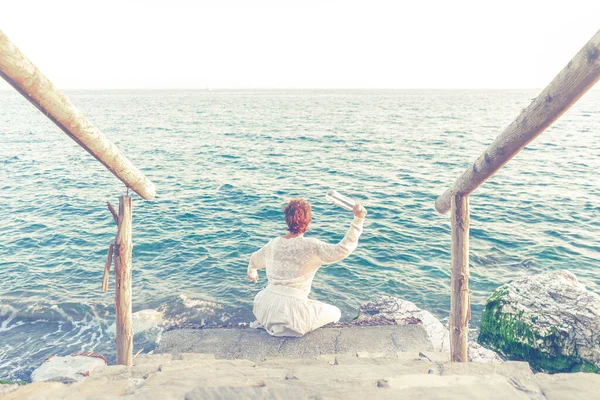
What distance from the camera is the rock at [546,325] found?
6695 mm

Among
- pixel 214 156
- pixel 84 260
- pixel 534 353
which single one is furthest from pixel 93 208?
pixel 534 353

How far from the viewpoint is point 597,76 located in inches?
110

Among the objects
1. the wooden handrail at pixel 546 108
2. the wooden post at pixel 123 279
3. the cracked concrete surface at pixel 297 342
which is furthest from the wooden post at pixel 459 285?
the wooden post at pixel 123 279

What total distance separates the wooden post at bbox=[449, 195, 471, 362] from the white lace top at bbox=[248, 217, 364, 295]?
111 cm

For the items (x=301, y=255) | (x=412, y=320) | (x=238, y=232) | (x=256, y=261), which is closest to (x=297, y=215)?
(x=301, y=255)

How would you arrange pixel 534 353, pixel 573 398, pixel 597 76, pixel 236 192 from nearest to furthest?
pixel 573 398 → pixel 597 76 → pixel 534 353 → pixel 236 192

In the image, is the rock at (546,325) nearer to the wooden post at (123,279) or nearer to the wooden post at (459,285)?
the wooden post at (459,285)

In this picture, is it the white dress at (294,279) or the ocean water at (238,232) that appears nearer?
the white dress at (294,279)

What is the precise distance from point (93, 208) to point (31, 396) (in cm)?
1575

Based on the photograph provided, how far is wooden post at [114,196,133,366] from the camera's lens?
5.14 metres

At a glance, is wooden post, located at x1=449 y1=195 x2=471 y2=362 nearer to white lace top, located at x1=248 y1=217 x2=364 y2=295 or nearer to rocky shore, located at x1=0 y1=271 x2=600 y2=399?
rocky shore, located at x1=0 y1=271 x2=600 y2=399

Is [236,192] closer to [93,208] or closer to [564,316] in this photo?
[93,208]

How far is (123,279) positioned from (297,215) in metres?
2.26

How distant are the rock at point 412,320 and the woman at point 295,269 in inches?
44.0
